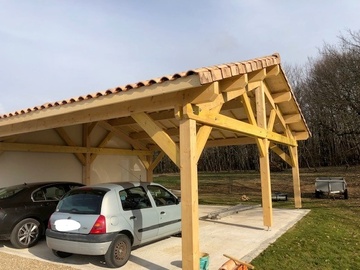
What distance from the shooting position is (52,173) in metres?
10.1

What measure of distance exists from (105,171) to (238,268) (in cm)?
874

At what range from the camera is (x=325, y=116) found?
28281mm

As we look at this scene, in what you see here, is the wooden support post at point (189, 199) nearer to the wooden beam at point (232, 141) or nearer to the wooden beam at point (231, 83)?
the wooden beam at point (231, 83)

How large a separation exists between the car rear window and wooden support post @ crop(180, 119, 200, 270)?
5.01 feet

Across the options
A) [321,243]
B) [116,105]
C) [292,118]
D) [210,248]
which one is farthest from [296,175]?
[116,105]

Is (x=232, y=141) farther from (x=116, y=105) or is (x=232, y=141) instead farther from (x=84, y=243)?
(x=84, y=243)

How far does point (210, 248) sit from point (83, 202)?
8.98 feet

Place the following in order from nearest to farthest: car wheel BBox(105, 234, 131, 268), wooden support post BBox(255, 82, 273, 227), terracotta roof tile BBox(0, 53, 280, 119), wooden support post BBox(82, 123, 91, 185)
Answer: terracotta roof tile BBox(0, 53, 280, 119) < car wheel BBox(105, 234, 131, 268) < wooden support post BBox(255, 82, 273, 227) < wooden support post BBox(82, 123, 91, 185)

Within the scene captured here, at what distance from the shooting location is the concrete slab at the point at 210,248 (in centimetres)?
535

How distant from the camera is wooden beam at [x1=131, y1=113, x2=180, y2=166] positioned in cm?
487

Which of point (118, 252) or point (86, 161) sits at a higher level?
point (86, 161)

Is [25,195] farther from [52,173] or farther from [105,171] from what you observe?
[105,171]

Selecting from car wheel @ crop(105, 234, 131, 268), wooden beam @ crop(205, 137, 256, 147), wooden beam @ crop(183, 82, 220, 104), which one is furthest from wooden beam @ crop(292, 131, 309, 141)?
car wheel @ crop(105, 234, 131, 268)

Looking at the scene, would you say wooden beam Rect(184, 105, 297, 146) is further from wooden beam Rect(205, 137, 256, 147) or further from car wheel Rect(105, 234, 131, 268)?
wooden beam Rect(205, 137, 256, 147)
